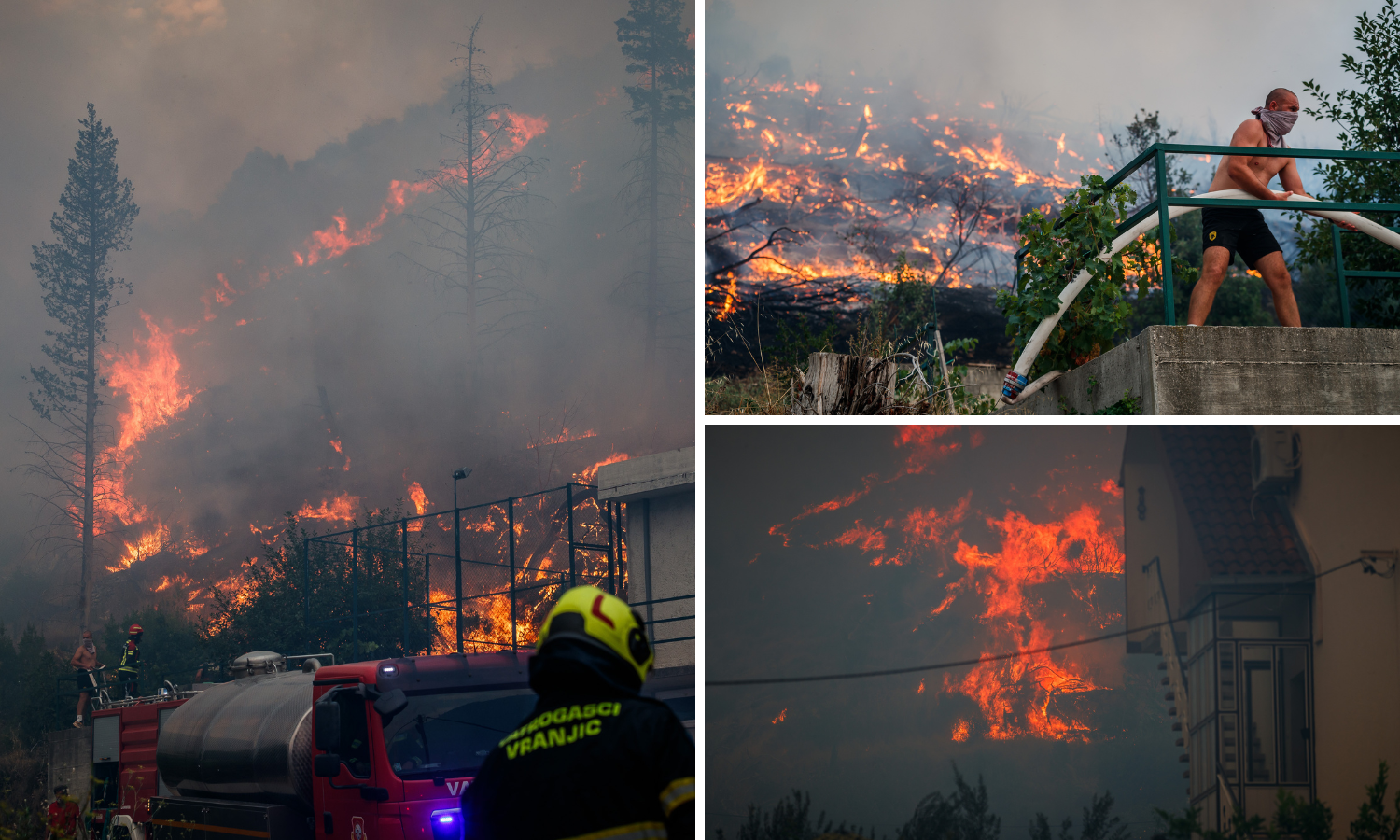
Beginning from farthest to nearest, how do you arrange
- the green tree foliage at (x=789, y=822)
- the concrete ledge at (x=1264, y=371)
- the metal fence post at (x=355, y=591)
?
the metal fence post at (x=355, y=591), the concrete ledge at (x=1264, y=371), the green tree foliage at (x=789, y=822)

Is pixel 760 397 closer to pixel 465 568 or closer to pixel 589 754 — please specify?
pixel 465 568

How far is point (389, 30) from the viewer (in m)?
8.25

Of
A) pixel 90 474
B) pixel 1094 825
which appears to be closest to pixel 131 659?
pixel 90 474

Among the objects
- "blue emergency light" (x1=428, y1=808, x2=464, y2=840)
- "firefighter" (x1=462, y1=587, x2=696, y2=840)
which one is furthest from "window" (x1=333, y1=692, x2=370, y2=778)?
"firefighter" (x1=462, y1=587, x2=696, y2=840)

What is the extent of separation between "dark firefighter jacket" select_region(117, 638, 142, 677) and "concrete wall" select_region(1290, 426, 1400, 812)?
8.43 meters

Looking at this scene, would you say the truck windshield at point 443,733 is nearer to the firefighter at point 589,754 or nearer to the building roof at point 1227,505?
the firefighter at point 589,754

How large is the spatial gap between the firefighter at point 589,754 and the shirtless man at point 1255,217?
450 cm

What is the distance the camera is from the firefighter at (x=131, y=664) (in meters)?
6.96

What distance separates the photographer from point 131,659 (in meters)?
7.07

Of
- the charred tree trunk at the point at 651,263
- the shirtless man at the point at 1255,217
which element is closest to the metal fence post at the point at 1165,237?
the shirtless man at the point at 1255,217

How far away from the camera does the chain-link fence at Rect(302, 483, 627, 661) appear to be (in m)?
7.37

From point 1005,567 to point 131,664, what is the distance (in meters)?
6.93

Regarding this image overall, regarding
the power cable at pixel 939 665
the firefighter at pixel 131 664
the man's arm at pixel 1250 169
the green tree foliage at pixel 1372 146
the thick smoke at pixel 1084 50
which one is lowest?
the firefighter at pixel 131 664

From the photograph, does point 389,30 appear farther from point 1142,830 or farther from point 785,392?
point 1142,830
